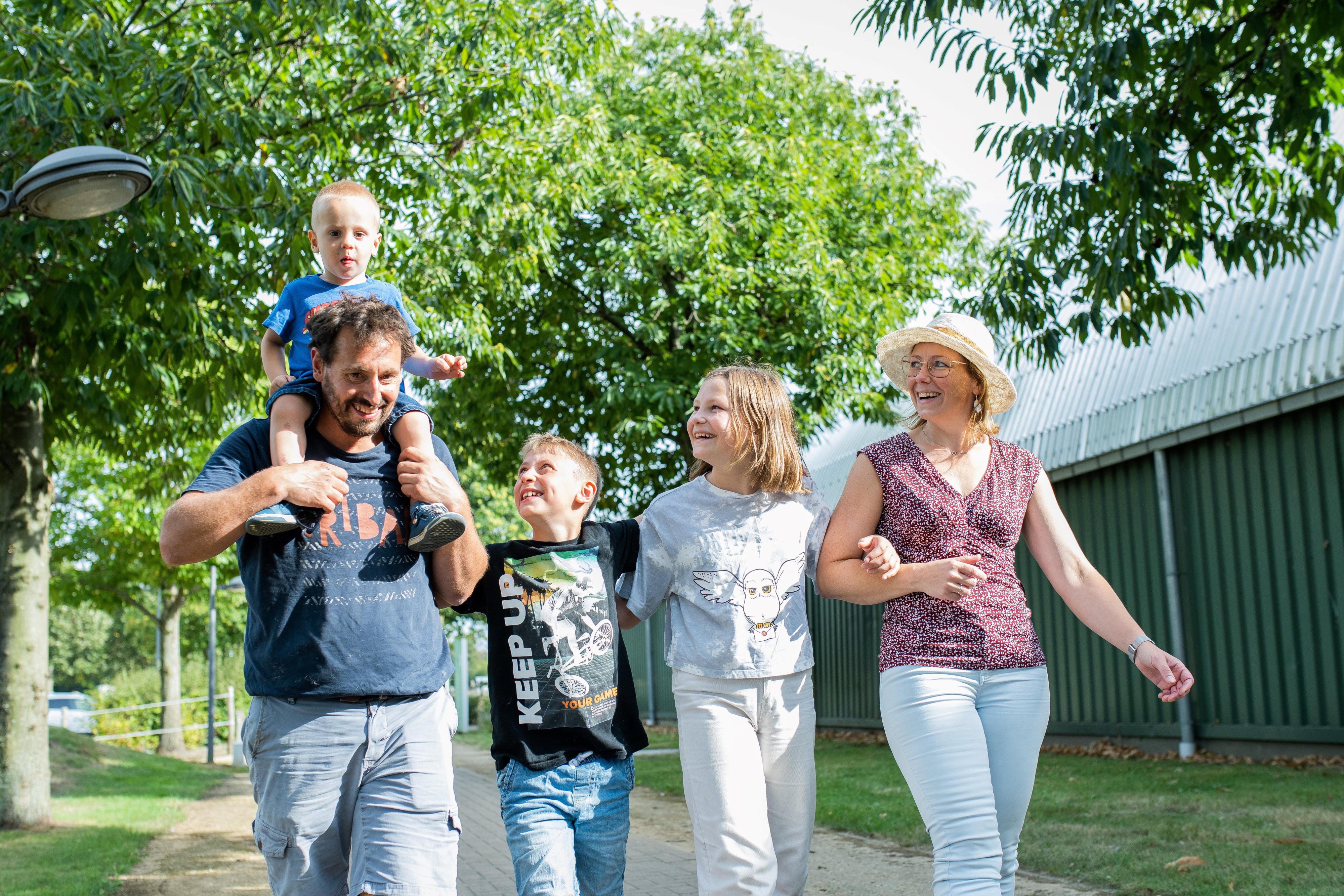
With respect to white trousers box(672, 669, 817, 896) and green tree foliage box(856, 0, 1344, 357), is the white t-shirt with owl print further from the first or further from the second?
green tree foliage box(856, 0, 1344, 357)

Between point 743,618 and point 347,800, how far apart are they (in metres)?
1.23

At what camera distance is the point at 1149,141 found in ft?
21.0

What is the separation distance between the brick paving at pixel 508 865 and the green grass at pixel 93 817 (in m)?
2.12

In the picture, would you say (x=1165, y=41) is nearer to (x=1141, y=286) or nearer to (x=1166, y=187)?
(x=1166, y=187)

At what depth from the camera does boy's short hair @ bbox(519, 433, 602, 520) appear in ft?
12.0

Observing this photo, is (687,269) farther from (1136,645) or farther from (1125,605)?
(1136,645)

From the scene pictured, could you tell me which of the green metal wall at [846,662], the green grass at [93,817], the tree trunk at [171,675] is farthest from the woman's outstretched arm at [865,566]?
the tree trunk at [171,675]

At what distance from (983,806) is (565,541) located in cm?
145

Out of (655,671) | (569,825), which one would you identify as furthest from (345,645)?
(655,671)

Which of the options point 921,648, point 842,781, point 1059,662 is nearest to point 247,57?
point 921,648

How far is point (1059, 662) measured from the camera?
1262 centimetres

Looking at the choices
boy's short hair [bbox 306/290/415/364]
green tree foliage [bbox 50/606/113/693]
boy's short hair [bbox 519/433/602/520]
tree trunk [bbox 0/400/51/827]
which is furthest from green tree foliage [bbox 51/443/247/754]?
green tree foliage [bbox 50/606/113/693]

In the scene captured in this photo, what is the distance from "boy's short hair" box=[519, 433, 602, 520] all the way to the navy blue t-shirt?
824 millimetres

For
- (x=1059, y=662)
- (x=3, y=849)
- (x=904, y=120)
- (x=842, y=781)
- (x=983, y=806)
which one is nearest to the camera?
(x=983, y=806)
